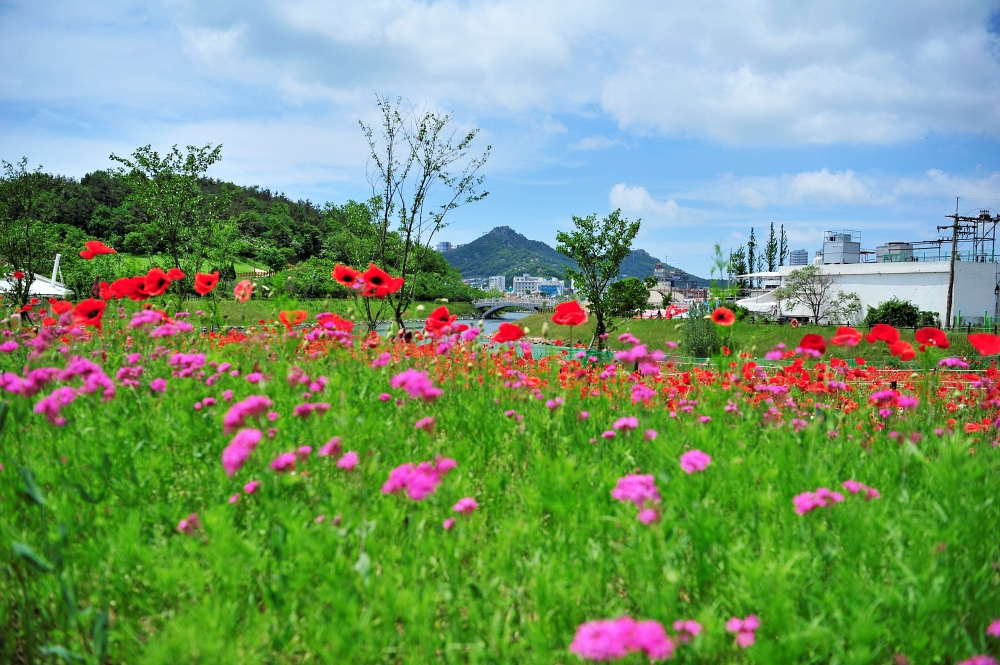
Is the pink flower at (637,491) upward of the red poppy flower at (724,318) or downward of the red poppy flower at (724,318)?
downward

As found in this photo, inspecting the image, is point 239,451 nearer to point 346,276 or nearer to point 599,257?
point 346,276

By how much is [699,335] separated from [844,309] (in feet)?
114

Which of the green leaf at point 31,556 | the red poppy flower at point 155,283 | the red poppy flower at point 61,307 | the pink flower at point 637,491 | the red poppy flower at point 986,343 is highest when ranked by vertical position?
the red poppy flower at point 155,283

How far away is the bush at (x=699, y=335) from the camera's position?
18.6m

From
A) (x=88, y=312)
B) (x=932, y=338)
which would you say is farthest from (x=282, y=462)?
(x=932, y=338)

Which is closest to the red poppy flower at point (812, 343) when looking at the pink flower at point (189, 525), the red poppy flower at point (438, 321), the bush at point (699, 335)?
the red poppy flower at point (438, 321)

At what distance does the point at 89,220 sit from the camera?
7756 cm

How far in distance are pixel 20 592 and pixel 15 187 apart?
81.6 feet

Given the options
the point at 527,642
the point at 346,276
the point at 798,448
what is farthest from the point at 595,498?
the point at 346,276

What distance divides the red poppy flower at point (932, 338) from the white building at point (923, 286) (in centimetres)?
4708

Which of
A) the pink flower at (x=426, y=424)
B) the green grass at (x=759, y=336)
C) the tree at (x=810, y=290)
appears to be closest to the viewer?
the pink flower at (x=426, y=424)

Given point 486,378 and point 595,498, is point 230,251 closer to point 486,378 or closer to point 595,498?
point 486,378

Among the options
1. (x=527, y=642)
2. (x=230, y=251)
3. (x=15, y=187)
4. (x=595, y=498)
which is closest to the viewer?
(x=527, y=642)

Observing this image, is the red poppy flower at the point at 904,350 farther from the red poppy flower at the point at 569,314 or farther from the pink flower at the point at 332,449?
the pink flower at the point at 332,449
